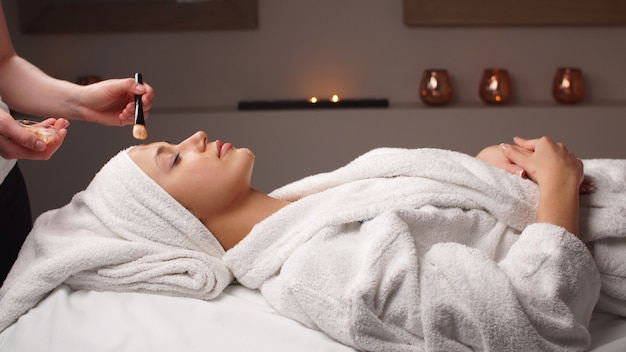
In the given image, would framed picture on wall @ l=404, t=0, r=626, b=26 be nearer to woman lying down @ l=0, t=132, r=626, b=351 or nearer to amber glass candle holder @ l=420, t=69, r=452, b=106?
amber glass candle holder @ l=420, t=69, r=452, b=106

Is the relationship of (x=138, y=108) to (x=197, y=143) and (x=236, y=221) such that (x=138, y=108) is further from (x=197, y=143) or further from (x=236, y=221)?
(x=236, y=221)

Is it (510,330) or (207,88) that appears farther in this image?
(207,88)

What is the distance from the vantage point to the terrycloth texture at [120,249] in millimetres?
1362

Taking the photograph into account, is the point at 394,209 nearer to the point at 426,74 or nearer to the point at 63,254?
the point at 63,254

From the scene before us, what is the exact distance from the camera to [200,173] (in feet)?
4.82

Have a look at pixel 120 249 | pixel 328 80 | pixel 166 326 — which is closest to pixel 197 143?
pixel 120 249

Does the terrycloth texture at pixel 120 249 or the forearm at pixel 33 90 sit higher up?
the forearm at pixel 33 90

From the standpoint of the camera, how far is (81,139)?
2.94 metres

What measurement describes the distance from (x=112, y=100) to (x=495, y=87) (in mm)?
1785

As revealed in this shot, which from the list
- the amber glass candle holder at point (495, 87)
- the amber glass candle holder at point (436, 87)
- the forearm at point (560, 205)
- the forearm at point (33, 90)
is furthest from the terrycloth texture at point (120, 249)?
the amber glass candle holder at point (495, 87)

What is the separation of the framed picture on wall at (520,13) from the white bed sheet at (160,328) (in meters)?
1.85

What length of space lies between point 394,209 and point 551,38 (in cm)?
203

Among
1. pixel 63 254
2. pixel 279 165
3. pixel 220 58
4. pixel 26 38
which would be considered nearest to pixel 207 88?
pixel 220 58

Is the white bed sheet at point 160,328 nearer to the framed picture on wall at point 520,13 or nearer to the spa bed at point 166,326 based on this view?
the spa bed at point 166,326
